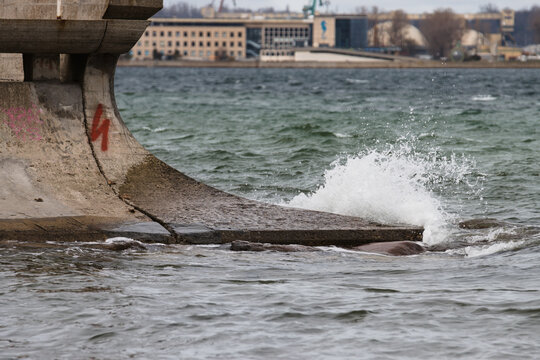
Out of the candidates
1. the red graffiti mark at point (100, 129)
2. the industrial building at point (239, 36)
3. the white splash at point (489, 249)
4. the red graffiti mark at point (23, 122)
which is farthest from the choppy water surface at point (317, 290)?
the industrial building at point (239, 36)

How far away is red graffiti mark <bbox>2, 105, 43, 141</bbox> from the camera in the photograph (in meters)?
8.55

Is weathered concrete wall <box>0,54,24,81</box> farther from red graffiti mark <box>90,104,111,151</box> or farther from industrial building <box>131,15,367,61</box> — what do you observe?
industrial building <box>131,15,367,61</box>

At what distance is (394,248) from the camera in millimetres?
8180

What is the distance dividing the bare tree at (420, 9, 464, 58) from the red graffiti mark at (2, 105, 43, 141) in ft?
516

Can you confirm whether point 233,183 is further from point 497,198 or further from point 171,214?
point 171,214

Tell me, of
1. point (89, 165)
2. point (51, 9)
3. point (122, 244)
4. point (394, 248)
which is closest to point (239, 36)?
point (89, 165)

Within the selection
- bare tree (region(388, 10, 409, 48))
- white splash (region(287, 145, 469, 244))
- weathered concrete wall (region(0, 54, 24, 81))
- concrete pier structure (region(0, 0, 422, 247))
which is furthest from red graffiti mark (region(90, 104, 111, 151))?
bare tree (region(388, 10, 409, 48))

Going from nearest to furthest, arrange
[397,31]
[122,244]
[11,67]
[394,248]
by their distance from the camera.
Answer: [122,244] → [394,248] → [11,67] → [397,31]

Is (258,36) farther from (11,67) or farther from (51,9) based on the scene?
(51,9)

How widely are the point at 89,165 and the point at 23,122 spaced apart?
0.65 meters

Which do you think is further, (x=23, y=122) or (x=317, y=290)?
(x=23, y=122)

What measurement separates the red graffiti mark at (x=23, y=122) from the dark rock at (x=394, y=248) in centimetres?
284

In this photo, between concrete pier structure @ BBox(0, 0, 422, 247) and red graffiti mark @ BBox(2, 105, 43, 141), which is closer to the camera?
concrete pier structure @ BBox(0, 0, 422, 247)

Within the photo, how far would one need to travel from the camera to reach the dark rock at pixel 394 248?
8.12m
